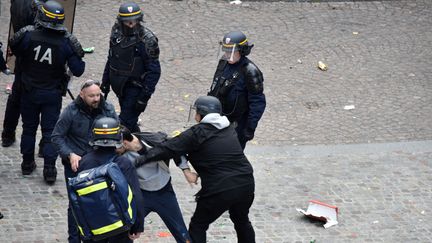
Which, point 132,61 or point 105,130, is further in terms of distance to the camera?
point 132,61

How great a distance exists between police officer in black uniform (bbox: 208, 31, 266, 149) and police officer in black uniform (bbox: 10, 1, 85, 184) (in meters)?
1.43

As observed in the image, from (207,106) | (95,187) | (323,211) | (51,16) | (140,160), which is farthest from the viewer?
(323,211)

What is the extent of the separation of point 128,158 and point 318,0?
9081 millimetres

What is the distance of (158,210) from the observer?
25.5 feet

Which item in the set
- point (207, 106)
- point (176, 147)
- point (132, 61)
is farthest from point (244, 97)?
point (176, 147)

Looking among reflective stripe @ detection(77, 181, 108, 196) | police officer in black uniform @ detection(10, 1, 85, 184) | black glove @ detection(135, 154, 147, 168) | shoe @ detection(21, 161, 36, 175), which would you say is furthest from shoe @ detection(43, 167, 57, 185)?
reflective stripe @ detection(77, 181, 108, 196)

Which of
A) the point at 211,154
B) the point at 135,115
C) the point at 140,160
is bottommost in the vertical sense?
the point at 135,115

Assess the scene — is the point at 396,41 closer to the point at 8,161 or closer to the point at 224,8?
the point at 224,8

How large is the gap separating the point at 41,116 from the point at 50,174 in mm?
615

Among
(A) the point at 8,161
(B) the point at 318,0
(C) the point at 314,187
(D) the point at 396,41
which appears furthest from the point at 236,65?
(B) the point at 318,0

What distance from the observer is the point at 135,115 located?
992cm

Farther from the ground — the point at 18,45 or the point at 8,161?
the point at 18,45

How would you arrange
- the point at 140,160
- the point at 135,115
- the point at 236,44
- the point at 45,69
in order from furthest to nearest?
the point at 135,115 < the point at 45,69 < the point at 236,44 < the point at 140,160

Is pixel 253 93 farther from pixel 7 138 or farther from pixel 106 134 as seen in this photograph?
pixel 7 138
